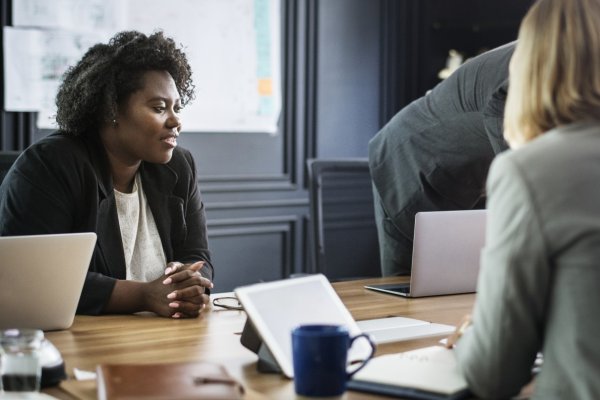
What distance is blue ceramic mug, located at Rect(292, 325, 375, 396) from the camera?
4.05 ft

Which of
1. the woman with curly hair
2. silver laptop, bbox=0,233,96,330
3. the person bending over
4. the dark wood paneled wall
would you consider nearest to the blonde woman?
silver laptop, bbox=0,233,96,330

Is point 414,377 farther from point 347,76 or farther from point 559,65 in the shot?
point 347,76

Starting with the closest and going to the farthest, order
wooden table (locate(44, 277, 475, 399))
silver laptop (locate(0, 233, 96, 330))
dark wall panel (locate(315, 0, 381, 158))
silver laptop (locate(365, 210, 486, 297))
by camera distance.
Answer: wooden table (locate(44, 277, 475, 399)) < silver laptop (locate(0, 233, 96, 330)) < silver laptop (locate(365, 210, 486, 297)) < dark wall panel (locate(315, 0, 381, 158))

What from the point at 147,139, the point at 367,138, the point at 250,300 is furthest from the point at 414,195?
the point at 367,138

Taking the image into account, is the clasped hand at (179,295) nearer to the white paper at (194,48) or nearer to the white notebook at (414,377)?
the white notebook at (414,377)

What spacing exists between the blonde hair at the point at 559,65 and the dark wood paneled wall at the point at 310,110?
9.39 feet

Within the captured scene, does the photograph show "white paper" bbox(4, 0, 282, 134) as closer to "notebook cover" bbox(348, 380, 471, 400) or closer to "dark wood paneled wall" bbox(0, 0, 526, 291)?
"dark wood paneled wall" bbox(0, 0, 526, 291)

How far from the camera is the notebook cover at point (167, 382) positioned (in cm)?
116

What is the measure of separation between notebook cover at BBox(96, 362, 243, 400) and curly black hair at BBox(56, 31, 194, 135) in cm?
116

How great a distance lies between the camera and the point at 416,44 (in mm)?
4660

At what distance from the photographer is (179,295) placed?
6.21ft

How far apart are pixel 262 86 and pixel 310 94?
0.94ft

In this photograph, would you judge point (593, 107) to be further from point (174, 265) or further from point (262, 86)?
point (262, 86)

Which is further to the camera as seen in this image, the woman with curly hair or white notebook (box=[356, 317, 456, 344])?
the woman with curly hair
